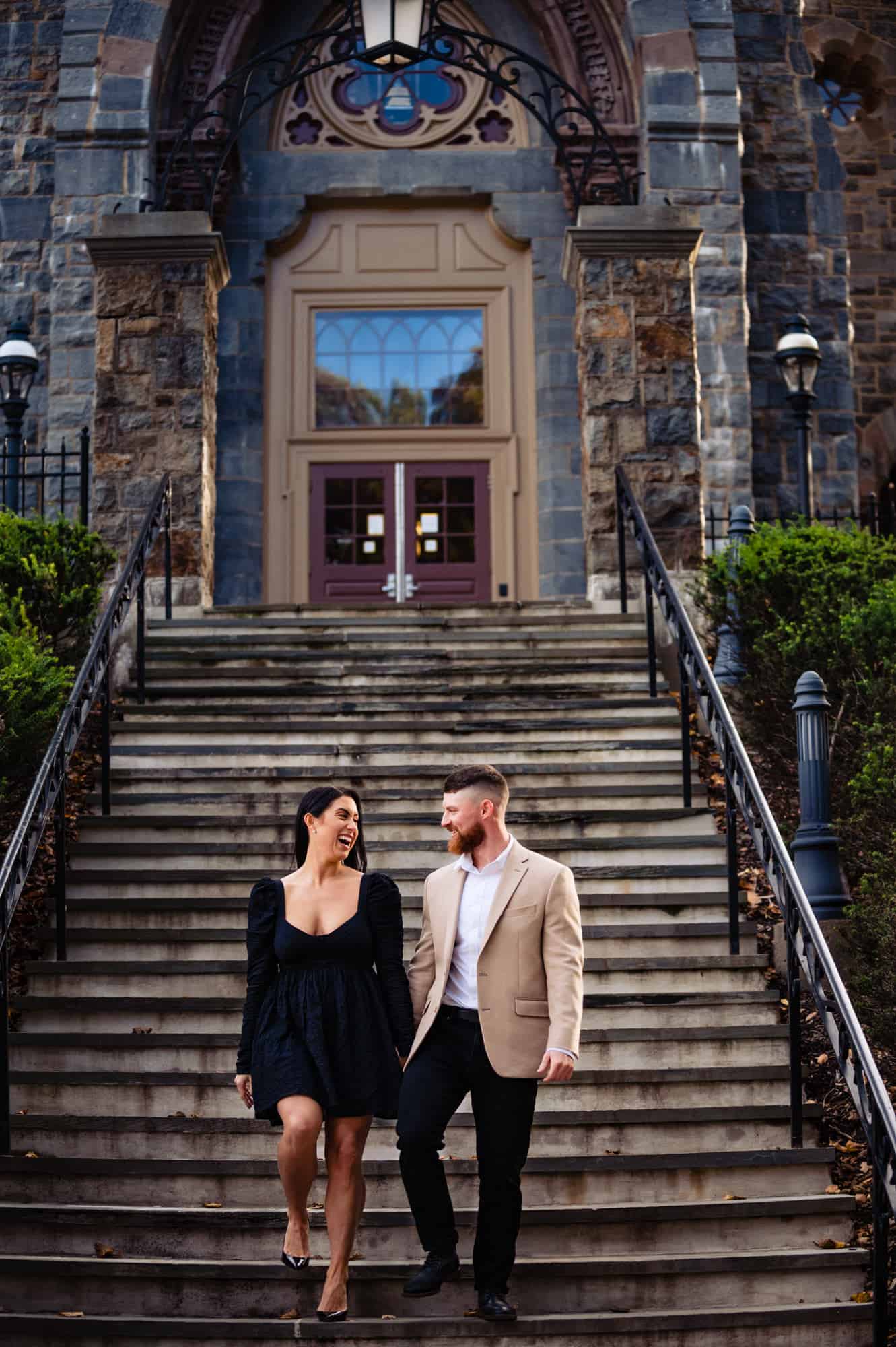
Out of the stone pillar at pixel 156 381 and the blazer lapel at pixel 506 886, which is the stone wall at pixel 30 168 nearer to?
the stone pillar at pixel 156 381

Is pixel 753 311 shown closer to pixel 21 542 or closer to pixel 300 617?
pixel 300 617

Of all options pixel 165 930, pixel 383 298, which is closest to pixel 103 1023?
pixel 165 930

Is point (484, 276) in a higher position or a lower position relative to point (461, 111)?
lower

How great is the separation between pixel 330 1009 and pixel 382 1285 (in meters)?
0.96

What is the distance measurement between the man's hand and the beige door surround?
10762 mm

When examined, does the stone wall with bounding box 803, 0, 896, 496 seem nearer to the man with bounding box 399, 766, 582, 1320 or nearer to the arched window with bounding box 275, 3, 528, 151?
the arched window with bounding box 275, 3, 528, 151

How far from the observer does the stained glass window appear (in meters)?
15.6

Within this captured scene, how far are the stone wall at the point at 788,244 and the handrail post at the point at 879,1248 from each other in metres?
11.3

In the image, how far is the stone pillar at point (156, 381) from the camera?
11883 millimetres

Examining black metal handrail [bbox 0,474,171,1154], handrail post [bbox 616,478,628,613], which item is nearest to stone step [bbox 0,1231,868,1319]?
black metal handrail [bbox 0,474,171,1154]

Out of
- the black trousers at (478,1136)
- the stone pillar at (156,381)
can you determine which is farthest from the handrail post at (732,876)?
the stone pillar at (156,381)

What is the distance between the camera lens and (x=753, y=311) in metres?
15.9

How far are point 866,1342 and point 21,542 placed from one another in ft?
20.7

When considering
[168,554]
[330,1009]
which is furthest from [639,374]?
[330,1009]
